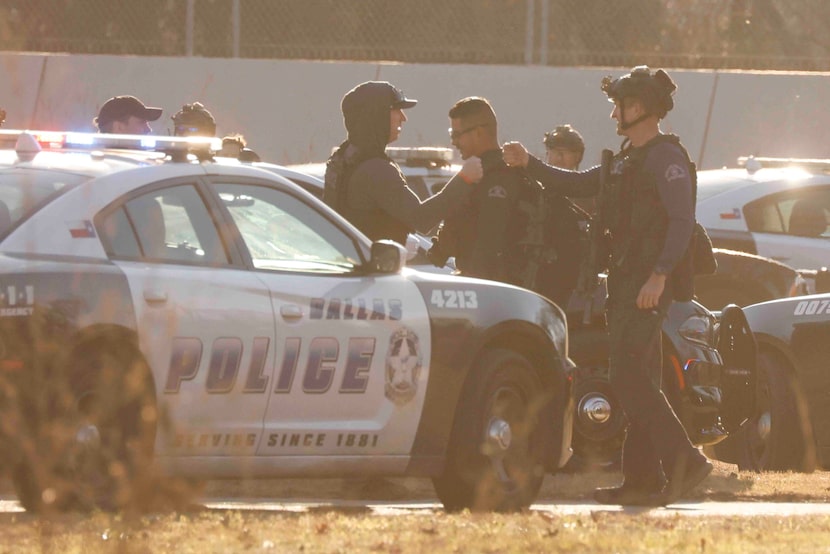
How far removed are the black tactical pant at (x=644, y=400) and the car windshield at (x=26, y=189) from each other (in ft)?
8.85

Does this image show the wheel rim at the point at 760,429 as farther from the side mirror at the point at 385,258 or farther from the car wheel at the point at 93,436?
the car wheel at the point at 93,436

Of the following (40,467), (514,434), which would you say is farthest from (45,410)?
(514,434)

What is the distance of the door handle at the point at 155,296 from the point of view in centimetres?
772

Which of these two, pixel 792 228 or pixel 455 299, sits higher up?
pixel 455 299

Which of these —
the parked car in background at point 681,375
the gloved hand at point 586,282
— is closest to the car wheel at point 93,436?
the gloved hand at point 586,282

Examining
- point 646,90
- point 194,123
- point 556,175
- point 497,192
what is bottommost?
point 194,123

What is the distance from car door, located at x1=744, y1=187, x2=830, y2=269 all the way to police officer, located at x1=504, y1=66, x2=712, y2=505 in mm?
5880

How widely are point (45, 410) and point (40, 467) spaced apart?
191 millimetres

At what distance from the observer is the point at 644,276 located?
31.5 ft

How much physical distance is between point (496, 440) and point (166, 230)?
1735 millimetres

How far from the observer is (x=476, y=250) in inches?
405

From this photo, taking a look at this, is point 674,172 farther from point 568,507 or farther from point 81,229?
point 81,229

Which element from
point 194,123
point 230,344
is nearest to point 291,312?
point 230,344

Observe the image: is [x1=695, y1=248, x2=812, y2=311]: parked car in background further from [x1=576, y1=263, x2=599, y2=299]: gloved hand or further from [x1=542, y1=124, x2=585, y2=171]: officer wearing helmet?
[x1=576, y1=263, x2=599, y2=299]: gloved hand
